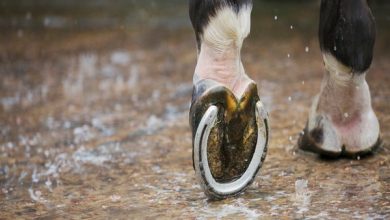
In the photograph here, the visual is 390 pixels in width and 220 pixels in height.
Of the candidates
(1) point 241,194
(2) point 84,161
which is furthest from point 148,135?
(1) point 241,194

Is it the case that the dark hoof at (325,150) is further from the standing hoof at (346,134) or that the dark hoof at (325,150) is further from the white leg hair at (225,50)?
the white leg hair at (225,50)

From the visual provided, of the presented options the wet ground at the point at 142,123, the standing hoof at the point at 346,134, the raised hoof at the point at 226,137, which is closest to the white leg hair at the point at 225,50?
the raised hoof at the point at 226,137

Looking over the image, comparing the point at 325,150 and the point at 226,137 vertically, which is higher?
the point at 226,137

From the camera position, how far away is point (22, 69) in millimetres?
4664

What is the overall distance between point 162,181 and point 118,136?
2.65 ft

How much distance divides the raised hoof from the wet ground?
6cm

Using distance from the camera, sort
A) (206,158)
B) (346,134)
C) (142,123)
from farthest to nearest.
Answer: (142,123) < (346,134) < (206,158)

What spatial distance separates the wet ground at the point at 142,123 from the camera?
1.97 meters

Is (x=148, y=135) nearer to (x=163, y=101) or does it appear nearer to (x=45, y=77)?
(x=163, y=101)

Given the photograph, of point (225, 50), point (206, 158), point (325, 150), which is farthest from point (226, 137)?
point (325, 150)

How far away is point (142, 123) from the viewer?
3219 millimetres

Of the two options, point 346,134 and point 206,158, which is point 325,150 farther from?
point 206,158

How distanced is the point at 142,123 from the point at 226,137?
53.0 inches

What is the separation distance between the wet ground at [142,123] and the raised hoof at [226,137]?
0.06 meters
